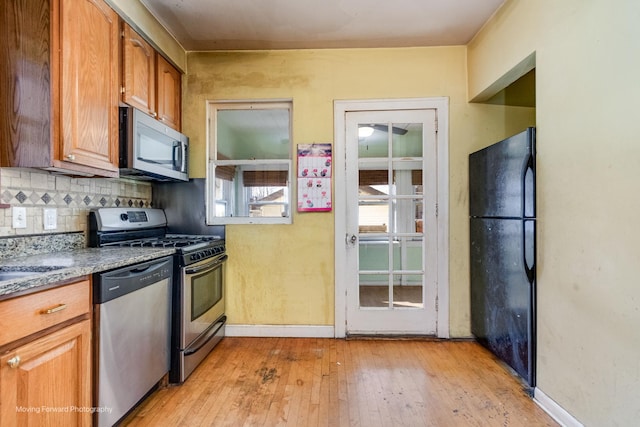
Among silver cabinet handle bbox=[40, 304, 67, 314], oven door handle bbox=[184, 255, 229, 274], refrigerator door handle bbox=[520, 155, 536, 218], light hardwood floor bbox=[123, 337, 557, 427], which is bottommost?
light hardwood floor bbox=[123, 337, 557, 427]

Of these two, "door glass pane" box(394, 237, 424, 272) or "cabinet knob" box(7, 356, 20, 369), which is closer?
"cabinet knob" box(7, 356, 20, 369)

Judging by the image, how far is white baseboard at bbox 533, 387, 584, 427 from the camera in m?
1.63

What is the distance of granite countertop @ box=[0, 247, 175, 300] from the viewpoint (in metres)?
1.11

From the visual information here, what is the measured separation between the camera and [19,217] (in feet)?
5.51

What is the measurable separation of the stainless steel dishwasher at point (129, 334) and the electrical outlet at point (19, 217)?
2.11ft

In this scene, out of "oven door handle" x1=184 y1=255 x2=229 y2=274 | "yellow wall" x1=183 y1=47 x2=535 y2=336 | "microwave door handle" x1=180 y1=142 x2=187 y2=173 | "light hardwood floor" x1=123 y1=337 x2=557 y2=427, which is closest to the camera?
"light hardwood floor" x1=123 y1=337 x2=557 y2=427

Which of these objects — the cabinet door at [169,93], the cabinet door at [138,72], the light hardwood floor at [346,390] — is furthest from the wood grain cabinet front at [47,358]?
the cabinet door at [169,93]

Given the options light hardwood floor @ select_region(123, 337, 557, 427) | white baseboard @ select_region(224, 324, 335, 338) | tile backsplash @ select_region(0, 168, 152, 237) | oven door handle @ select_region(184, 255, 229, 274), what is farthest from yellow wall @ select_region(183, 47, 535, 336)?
tile backsplash @ select_region(0, 168, 152, 237)

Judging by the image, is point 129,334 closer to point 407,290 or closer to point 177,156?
point 177,156

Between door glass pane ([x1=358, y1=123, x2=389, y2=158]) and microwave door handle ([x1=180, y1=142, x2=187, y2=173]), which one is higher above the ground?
door glass pane ([x1=358, y1=123, x2=389, y2=158])

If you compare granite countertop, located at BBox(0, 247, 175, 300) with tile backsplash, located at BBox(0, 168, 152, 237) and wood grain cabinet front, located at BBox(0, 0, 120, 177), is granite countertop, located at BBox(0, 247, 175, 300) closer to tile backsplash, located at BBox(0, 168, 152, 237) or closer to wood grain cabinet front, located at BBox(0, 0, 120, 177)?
tile backsplash, located at BBox(0, 168, 152, 237)

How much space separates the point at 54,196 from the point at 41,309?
1.00 metres

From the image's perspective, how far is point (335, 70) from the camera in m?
2.83

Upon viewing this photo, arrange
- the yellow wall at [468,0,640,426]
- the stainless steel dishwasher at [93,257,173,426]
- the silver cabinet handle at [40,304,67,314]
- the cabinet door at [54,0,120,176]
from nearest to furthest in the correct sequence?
the silver cabinet handle at [40,304,67,314], the yellow wall at [468,0,640,426], the stainless steel dishwasher at [93,257,173,426], the cabinet door at [54,0,120,176]
